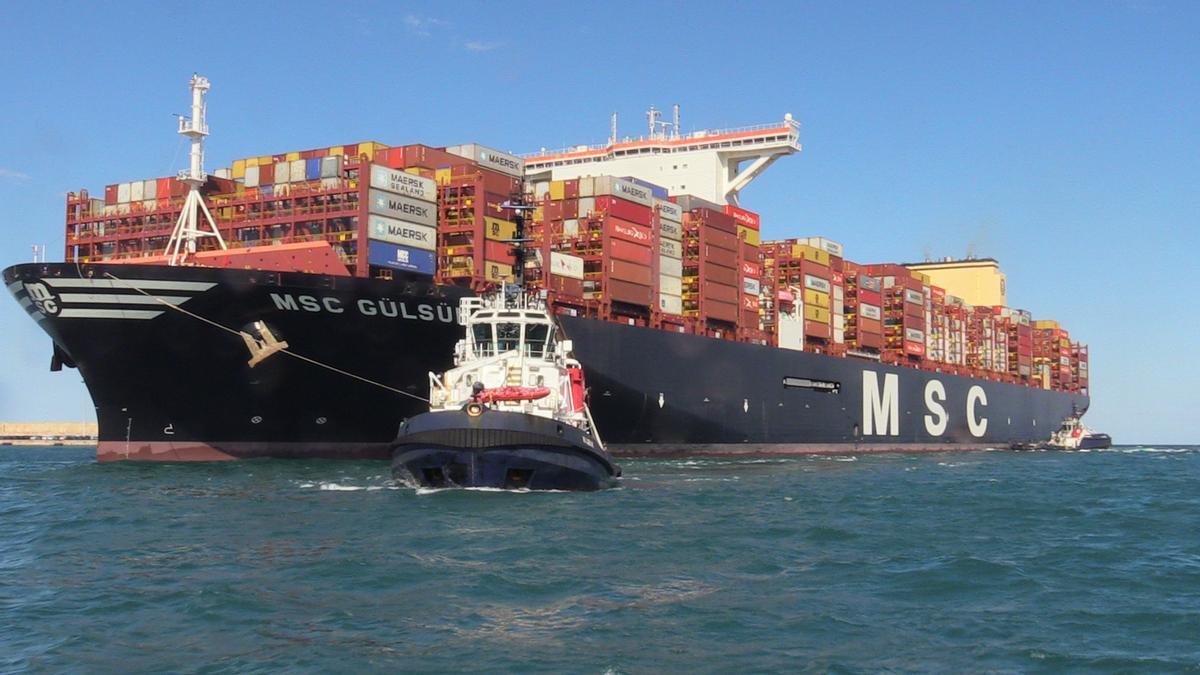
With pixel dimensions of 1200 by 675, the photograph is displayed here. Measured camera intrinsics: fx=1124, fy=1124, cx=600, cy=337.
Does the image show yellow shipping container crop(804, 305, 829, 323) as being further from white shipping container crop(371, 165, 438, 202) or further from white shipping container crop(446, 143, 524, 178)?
white shipping container crop(371, 165, 438, 202)

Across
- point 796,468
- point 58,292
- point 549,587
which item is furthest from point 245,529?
point 796,468

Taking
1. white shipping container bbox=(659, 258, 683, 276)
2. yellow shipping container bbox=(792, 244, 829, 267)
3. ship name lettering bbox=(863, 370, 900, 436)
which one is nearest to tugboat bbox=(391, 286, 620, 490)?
white shipping container bbox=(659, 258, 683, 276)

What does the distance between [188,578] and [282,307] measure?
2054 cm

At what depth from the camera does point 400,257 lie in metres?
39.2

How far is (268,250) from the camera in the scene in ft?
126

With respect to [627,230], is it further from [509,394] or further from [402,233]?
[509,394]

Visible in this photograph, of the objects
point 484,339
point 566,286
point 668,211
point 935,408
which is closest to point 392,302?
point 484,339

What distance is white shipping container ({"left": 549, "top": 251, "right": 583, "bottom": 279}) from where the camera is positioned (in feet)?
147

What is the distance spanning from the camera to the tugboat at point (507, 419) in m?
26.6

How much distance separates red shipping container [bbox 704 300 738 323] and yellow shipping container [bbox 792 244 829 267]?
939 centimetres

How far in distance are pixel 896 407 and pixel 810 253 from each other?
1293 cm

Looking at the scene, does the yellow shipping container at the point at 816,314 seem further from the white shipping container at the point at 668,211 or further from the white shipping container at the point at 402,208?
the white shipping container at the point at 402,208

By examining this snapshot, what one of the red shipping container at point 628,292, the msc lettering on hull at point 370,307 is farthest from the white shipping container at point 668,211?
the msc lettering on hull at point 370,307

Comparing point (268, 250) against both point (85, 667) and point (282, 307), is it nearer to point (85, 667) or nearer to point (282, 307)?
point (282, 307)
